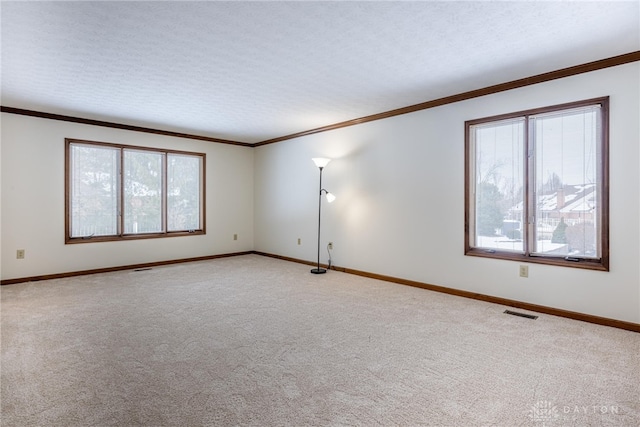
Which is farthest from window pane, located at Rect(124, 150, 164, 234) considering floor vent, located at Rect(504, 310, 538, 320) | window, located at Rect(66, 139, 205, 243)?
floor vent, located at Rect(504, 310, 538, 320)

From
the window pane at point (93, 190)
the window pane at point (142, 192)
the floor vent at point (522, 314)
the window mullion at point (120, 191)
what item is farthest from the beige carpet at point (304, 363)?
the window pane at point (142, 192)

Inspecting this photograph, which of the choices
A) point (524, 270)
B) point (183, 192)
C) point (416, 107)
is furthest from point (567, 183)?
point (183, 192)

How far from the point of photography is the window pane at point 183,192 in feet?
19.8

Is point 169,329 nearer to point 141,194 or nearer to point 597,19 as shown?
point 141,194

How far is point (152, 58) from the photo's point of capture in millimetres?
2963

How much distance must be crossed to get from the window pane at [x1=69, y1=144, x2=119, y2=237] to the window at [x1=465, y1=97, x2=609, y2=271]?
511 cm

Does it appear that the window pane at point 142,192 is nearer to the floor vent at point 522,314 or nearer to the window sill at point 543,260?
the window sill at point 543,260

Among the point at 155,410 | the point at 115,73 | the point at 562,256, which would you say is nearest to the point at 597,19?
the point at 562,256

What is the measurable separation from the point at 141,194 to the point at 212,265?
64.7 inches

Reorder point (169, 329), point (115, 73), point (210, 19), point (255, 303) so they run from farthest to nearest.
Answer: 1. point (255, 303)
2. point (115, 73)
3. point (169, 329)
4. point (210, 19)

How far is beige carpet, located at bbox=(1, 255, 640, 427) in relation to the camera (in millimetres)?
1801

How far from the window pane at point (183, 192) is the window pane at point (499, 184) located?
473 cm

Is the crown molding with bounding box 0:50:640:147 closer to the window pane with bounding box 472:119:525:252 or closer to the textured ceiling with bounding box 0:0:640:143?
A: the textured ceiling with bounding box 0:0:640:143

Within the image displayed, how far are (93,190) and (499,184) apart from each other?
5.56 metres
